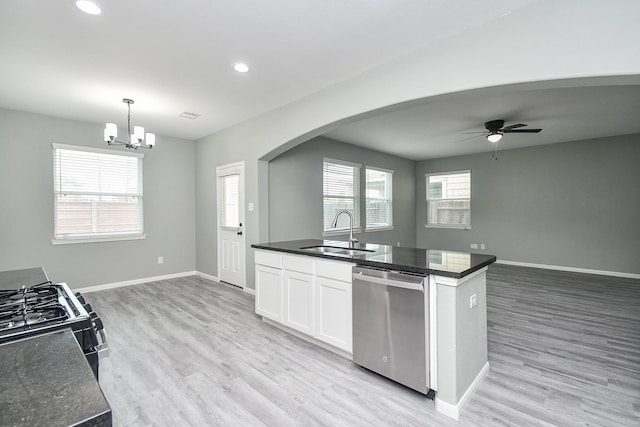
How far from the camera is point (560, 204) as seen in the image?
6383mm

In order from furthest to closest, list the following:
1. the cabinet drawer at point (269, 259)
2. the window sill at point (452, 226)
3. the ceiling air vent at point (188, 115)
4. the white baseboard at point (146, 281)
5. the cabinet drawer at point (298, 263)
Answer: the window sill at point (452, 226) < the white baseboard at point (146, 281) < the ceiling air vent at point (188, 115) < the cabinet drawer at point (269, 259) < the cabinet drawer at point (298, 263)

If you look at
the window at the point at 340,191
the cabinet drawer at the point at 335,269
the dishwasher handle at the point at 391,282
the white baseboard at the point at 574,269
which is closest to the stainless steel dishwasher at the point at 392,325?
the dishwasher handle at the point at 391,282

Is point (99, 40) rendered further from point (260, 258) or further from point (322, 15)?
point (260, 258)

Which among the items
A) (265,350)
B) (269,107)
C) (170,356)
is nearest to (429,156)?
(269,107)

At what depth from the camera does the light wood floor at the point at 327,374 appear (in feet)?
6.29

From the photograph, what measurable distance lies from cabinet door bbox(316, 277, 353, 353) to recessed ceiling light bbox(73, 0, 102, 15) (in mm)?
2677

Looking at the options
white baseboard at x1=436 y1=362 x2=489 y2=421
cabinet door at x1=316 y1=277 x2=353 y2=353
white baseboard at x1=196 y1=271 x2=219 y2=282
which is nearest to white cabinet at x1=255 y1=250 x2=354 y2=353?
cabinet door at x1=316 y1=277 x2=353 y2=353

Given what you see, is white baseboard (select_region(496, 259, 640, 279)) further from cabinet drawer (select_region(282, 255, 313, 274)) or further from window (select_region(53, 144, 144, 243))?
window (select_region(53, 144, 144, 243))

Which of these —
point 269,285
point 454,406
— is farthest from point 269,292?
point 454,406

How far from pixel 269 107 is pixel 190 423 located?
3.69 m

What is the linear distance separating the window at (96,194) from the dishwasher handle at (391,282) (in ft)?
15.0

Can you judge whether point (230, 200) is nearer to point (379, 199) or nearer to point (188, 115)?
point (188, 115)

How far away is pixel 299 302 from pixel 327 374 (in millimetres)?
726

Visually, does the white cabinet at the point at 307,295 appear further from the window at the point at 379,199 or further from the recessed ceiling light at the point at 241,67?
the window at the point at 379,199
